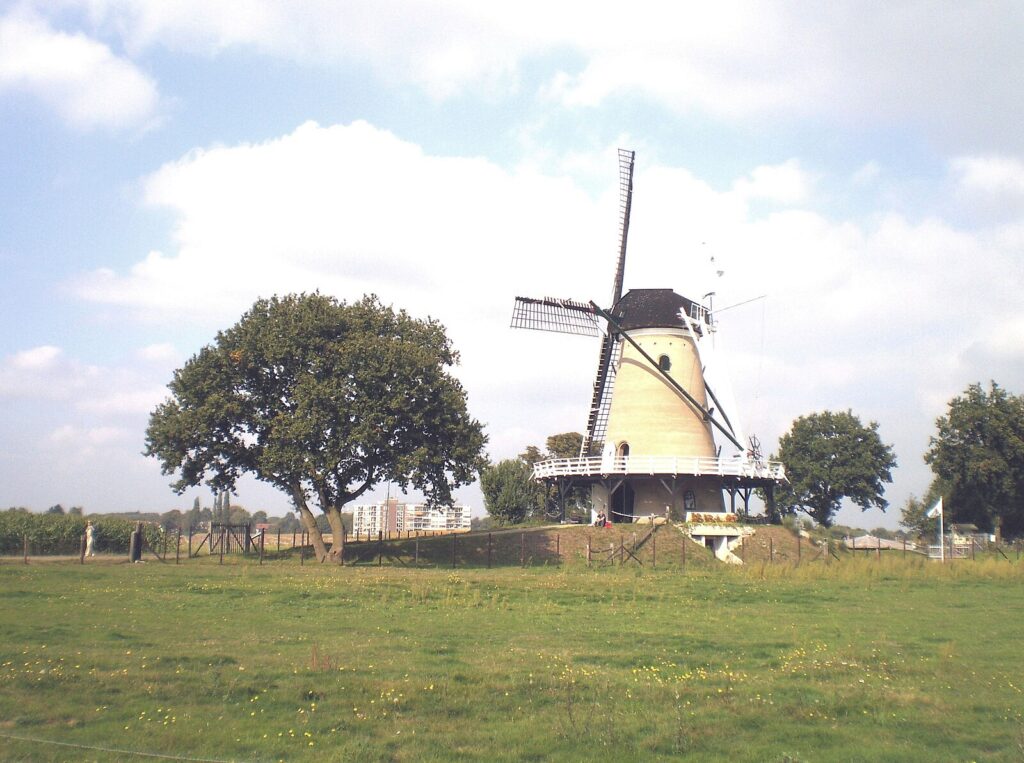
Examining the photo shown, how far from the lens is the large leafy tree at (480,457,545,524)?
7738 cm

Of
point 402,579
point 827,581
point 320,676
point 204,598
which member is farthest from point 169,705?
point 827,581

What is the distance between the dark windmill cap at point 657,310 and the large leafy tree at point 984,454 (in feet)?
85.2

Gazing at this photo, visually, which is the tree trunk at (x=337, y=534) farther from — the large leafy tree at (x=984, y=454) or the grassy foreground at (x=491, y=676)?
the large leafy tree at (x=984, y=454)

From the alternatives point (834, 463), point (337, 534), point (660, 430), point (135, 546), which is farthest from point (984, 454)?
point (135, 546)

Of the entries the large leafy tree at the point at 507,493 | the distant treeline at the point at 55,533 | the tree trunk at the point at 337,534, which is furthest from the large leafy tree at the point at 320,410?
the large leafy tree at the point at 507,493

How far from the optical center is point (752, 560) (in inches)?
1913

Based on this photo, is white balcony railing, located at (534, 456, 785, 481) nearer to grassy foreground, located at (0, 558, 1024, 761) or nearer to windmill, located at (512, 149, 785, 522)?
windmill, located at (512, 149, 785, 522)

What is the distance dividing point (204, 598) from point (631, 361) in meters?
36.5

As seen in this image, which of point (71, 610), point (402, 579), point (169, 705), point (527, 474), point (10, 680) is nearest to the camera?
point (169, 705)

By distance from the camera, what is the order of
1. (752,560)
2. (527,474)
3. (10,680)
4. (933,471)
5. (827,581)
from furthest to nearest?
(527,474)
(933,471)
(752,560)
(827,581)
(10,680)

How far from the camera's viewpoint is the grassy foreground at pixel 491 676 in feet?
36.4

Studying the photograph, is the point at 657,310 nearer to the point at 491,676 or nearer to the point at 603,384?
the point at 603,384

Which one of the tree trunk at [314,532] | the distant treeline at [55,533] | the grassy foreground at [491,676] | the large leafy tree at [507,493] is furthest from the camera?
the large leafy tree at [507,493]

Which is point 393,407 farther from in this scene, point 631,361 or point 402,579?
point 631,361
